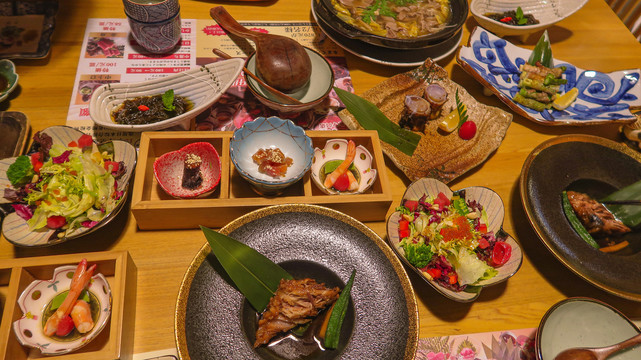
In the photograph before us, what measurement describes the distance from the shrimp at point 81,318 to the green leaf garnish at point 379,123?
57.5 inches

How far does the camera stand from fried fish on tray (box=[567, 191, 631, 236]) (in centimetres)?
168

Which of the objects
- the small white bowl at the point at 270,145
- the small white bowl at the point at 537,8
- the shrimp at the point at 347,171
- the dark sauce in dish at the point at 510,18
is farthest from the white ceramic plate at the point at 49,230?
the dark sauce in dish at the point at 510,18

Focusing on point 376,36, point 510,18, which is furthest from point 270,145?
point 510,18

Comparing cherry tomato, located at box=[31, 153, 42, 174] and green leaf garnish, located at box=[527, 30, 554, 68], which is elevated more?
green leaf garnish, located at box=[527, 30, 554, 68]

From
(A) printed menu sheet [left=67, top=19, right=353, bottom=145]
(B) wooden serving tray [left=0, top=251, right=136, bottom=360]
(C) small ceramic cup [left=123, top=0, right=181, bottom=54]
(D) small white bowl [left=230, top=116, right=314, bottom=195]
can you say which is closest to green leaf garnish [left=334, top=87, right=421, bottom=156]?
(A) printed menu sheet [left=67, top=19, right=353, bottom=145]

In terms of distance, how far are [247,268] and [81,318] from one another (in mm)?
593

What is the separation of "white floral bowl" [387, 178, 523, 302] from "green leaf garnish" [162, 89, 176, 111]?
121 centimetres

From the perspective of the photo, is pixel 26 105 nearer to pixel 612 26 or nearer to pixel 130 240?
pixel 130 240

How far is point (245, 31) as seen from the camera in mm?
2094

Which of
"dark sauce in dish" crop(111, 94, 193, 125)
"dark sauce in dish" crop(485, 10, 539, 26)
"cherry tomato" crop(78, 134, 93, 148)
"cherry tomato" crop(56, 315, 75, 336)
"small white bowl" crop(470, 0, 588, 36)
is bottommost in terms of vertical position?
"cherry tomato" crop(56, 315, 75, 336)

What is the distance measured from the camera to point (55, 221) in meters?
1.44

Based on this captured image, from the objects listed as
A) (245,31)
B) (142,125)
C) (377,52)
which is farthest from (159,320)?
(377,52)

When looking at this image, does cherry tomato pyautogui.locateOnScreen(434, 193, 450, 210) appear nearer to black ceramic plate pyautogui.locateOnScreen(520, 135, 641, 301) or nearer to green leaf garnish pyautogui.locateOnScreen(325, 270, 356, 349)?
black ceramic plate pyautogui.locateOnScreen(520, 135, 641, 301)

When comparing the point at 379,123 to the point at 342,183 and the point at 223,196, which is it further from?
the point at 223,196
